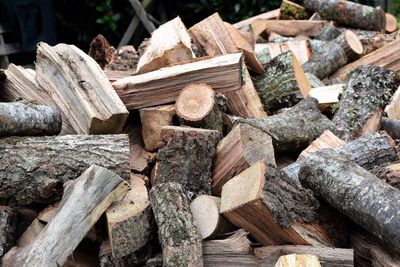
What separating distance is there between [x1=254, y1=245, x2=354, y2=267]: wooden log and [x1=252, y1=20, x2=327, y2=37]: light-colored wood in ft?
10.3

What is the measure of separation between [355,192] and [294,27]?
120 inches

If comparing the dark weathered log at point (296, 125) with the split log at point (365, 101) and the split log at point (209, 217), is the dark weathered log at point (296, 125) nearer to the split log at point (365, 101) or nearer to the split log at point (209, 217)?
the split log at point (365, 101)

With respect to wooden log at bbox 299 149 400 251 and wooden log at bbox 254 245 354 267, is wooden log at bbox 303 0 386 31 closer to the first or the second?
wooden log at bbox 299 149 400 251

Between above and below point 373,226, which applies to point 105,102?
above

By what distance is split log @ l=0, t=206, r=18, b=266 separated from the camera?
2537mm

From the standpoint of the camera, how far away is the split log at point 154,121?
2.89 meters

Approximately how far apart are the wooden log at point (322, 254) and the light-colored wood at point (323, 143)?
70cm

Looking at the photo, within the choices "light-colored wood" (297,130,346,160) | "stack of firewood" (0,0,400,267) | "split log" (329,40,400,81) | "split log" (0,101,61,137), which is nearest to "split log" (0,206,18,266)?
"stack of firewood" (0,0,400,267)

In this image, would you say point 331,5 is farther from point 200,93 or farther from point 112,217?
point 112,217

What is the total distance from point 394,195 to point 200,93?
100 cm

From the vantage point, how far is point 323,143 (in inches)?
118

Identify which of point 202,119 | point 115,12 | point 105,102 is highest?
point 105,102

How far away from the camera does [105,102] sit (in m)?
2.75

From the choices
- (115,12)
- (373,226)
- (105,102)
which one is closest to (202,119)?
(105,102)
